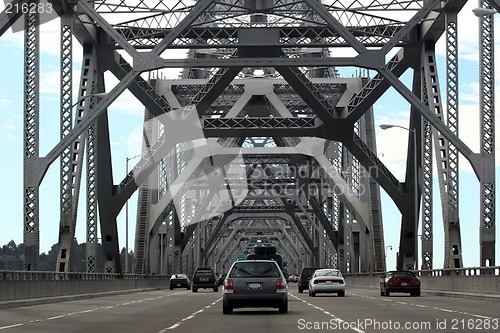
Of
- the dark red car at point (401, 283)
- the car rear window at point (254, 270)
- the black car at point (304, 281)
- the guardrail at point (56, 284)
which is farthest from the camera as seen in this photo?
the black car at point (304, 281)

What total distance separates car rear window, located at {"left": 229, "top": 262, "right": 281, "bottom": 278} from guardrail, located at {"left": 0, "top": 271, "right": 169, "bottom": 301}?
8251 millimetres

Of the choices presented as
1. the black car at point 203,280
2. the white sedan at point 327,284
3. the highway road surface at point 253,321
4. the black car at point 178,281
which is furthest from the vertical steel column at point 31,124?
the black car at point 178,281

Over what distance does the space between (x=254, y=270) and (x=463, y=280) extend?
54.8ft

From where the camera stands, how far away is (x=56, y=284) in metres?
43.8

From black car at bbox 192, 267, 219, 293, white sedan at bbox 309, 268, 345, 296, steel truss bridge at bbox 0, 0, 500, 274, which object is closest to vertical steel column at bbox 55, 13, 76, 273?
steel truss bridge at bbox 0, 0, 500, 274

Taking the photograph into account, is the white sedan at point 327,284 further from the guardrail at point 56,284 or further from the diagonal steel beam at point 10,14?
the diagonal steel beam at point 10,14

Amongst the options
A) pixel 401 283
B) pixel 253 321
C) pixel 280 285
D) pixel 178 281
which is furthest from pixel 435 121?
pixel 178 281

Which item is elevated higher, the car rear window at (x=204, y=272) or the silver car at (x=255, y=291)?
the car rear window at (x=204, y=272)

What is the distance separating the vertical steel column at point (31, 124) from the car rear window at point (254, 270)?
12.0 meters

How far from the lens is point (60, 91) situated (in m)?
46.3

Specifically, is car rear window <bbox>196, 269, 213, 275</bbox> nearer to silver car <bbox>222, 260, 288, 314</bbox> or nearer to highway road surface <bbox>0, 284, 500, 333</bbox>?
highway road surface <bbox>0, 284, 500, 333</bbox>

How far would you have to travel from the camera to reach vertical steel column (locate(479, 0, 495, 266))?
4322 cm

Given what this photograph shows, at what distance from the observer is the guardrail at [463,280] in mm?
41156

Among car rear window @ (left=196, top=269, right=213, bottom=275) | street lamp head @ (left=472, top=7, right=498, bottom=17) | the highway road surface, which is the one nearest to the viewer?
the highway road surface
